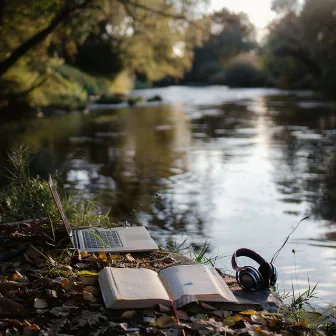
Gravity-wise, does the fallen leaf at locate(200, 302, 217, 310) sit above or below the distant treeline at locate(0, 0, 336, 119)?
below

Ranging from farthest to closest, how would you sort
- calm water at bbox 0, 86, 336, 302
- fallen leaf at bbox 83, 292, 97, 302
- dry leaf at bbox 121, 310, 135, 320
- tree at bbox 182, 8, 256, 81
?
tree at bbox 182, 8, 256, 81 < calm water at bbox 0, 86, 336, 302 < fallen leaf at bbox 83, 292, 97, 302 < dry leaf at bbox 121, 310, 135, 320

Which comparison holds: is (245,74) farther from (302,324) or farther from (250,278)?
(302,324)

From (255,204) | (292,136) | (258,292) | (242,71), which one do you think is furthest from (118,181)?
(242,71)

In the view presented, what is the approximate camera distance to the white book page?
3729mm

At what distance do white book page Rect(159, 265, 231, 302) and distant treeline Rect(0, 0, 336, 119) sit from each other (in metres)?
11.2

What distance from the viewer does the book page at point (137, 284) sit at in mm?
3604

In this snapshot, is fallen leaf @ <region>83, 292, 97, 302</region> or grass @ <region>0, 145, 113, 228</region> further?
grass @ <region>0, 145, 113, 228</region>

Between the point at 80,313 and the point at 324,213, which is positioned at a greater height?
the point at 80,313

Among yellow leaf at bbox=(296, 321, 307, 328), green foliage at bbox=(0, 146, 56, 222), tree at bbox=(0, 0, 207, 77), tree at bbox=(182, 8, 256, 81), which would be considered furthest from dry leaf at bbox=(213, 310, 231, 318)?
tree at bbox=(182, 8, 256, 81)

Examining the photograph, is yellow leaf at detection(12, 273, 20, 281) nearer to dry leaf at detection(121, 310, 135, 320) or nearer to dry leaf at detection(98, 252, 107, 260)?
dry leaf at detection(98, 252, 107, 260)

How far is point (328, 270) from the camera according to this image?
583 cm

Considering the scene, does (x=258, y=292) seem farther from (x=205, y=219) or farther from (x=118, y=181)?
(x=118, y=181)

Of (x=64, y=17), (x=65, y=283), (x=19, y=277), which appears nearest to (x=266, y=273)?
(x=65, y=283)

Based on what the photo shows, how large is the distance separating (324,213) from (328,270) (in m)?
2.69
